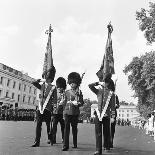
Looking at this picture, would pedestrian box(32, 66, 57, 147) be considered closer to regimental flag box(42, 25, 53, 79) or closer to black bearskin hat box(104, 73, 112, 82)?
regimental flag box(42, 25, 53, 79)

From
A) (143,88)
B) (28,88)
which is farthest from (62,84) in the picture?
(28,88)

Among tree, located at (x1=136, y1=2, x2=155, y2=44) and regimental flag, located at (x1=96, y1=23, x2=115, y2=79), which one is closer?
regimental flag, located at (x1=96, y1=23, x2=115, y2=79)

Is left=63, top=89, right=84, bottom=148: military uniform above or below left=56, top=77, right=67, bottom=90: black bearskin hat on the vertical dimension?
below

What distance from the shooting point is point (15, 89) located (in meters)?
83.2

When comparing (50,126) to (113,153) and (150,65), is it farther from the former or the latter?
(150,65)

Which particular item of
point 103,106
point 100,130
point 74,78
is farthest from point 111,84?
point 100,130

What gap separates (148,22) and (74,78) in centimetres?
2517

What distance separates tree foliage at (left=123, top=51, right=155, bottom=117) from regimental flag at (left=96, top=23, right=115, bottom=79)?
22750 mm

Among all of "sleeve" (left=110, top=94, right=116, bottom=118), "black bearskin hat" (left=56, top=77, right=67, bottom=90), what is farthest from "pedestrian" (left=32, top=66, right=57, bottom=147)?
"sleeve" (left=110, top=94, right=116, bottom=118)

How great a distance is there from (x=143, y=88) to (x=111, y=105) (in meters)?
33.2

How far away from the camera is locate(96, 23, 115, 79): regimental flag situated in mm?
9453

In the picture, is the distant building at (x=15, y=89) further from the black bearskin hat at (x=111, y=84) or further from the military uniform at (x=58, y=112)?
the black bearskin hat at (x=111, y=84)

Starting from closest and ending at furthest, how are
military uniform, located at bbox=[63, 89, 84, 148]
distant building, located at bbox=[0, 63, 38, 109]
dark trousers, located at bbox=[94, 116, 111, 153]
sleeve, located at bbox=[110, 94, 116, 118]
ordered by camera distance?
1. dark trousers, located at bbox=[94, 116, 111, 153]
2. sleeve, located at bbox=[110, 94, 116, 118]
3. military uniform, located at bbox=[63, 89, 84, 148]
4. distant building, located at bbox=[0, 63, 38, 109]

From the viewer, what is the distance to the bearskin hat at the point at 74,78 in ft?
32.4
